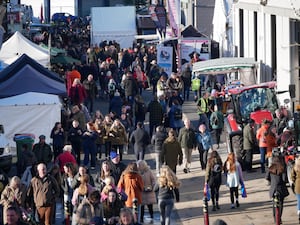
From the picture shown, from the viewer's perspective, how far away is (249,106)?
27.4 metres

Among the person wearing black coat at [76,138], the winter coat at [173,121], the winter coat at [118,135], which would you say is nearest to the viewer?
the person wearing black coat at [76,138]

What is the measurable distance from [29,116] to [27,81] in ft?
9.84

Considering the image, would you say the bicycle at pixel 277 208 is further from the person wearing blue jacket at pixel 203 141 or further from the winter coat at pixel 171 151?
the person wearing blue jacket at pixel 203 141

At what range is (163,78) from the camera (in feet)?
118

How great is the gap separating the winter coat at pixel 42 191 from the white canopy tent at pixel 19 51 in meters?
20.2

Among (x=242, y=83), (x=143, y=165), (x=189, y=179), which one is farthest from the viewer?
(x=242, y=83)

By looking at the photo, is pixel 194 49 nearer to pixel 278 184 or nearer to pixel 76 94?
pixel 76 94

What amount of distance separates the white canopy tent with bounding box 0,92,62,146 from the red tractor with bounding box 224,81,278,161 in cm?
466

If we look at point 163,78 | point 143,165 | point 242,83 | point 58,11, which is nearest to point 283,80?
point 242,83

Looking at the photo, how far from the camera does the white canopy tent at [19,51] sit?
3878 centimetres

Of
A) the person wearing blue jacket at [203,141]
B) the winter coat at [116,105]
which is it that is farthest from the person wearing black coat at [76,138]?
the winter coat at [116,105]

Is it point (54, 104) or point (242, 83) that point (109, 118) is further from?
point (242, 83)

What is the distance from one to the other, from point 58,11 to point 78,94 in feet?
189

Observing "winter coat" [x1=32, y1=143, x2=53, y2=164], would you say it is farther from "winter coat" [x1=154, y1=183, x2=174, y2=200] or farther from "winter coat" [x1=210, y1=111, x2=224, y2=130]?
"winter coat" [x1=210, y1=111, x2=224, y2=130]
